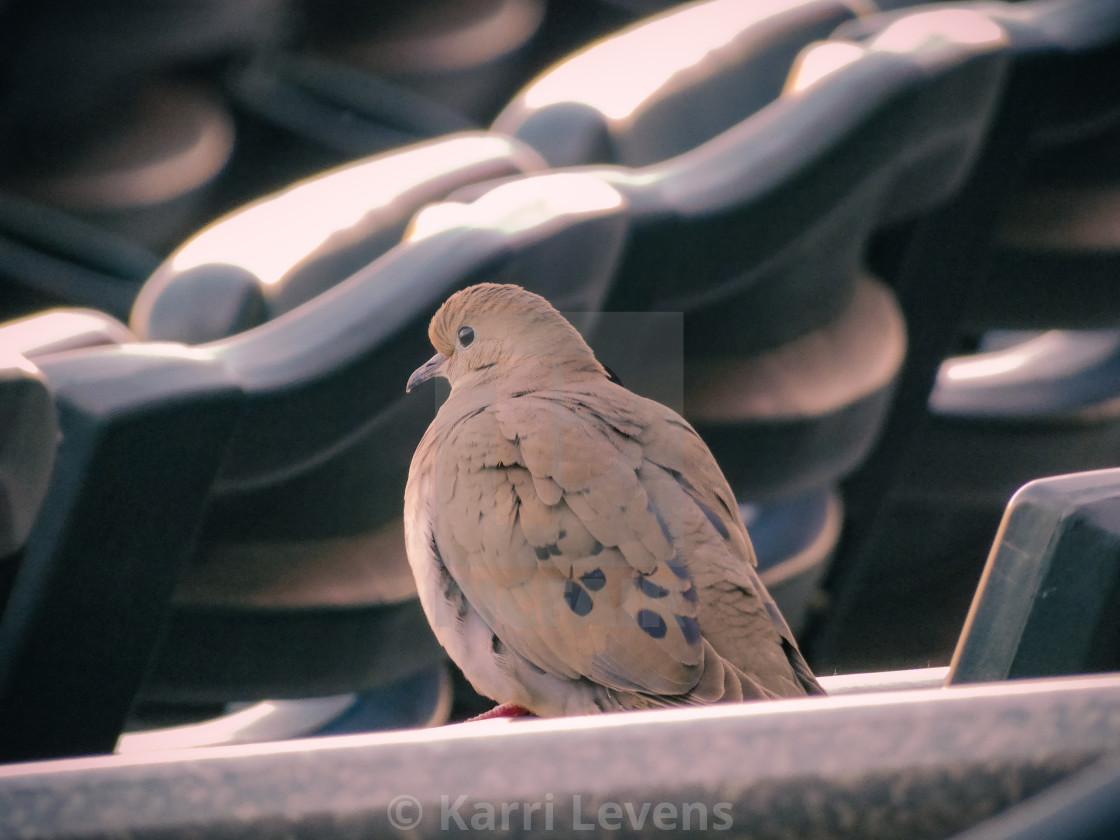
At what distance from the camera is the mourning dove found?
3.02 ft

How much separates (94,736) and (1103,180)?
6.22 feet

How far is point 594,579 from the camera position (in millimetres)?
926

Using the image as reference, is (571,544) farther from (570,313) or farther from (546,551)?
(570,313)

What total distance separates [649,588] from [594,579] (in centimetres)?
4

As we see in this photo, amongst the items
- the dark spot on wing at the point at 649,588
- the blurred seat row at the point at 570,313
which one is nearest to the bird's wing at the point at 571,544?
the dark spot on wing at the point at 649,588

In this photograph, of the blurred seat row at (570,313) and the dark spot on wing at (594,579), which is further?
the blurred seat row at (570,313)

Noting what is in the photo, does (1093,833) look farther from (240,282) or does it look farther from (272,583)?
(240,282)

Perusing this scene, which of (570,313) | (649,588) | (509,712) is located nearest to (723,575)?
(649,588)

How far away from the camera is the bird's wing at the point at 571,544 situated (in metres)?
0.92

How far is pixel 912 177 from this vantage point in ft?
6.28

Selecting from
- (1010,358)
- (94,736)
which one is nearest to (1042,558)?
(94,736)

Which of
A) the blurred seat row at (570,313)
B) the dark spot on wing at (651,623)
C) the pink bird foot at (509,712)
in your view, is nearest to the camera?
the dark spot on wing at (651,623)

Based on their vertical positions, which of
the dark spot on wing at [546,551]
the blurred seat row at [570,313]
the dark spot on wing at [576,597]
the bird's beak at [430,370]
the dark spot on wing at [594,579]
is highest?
the bird's beak at [430,370]

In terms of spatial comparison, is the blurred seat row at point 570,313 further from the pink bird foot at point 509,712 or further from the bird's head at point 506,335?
the pink bird foot at point 509,712
